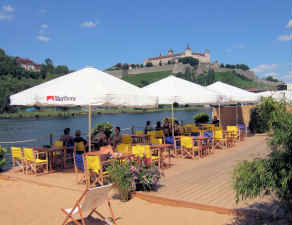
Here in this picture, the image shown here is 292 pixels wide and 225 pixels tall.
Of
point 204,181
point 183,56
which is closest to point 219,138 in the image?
point 204,181

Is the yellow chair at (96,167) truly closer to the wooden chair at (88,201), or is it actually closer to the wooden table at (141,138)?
the wooden chair at (88,201)

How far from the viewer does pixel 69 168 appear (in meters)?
7.46

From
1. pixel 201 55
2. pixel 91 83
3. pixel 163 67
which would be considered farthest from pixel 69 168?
pixel 201 55

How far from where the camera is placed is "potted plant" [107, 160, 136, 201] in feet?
16.0

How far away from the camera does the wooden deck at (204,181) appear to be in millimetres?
4582

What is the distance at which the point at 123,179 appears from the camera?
4.91 m

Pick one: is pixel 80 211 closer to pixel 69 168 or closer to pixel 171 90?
pixel 69 168

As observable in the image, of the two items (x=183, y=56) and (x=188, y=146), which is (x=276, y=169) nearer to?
(x=188, y=146)

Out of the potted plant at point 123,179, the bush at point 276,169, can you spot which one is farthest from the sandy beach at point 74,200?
the bush at point 276,169

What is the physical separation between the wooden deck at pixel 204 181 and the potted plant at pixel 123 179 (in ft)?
1.39

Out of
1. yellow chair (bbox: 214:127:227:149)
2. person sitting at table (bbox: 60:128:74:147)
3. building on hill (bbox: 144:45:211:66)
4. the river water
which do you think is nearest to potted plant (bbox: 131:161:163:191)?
person sitting at table (bbox: 60:128:74:147)

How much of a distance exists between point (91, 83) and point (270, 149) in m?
4.12

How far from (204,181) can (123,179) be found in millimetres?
1674

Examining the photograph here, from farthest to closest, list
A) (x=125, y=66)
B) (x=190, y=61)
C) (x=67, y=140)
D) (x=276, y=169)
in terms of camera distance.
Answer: (x=125, y=66), (x=190, y=61), (x=67, y=140), (x=276, y=169)
